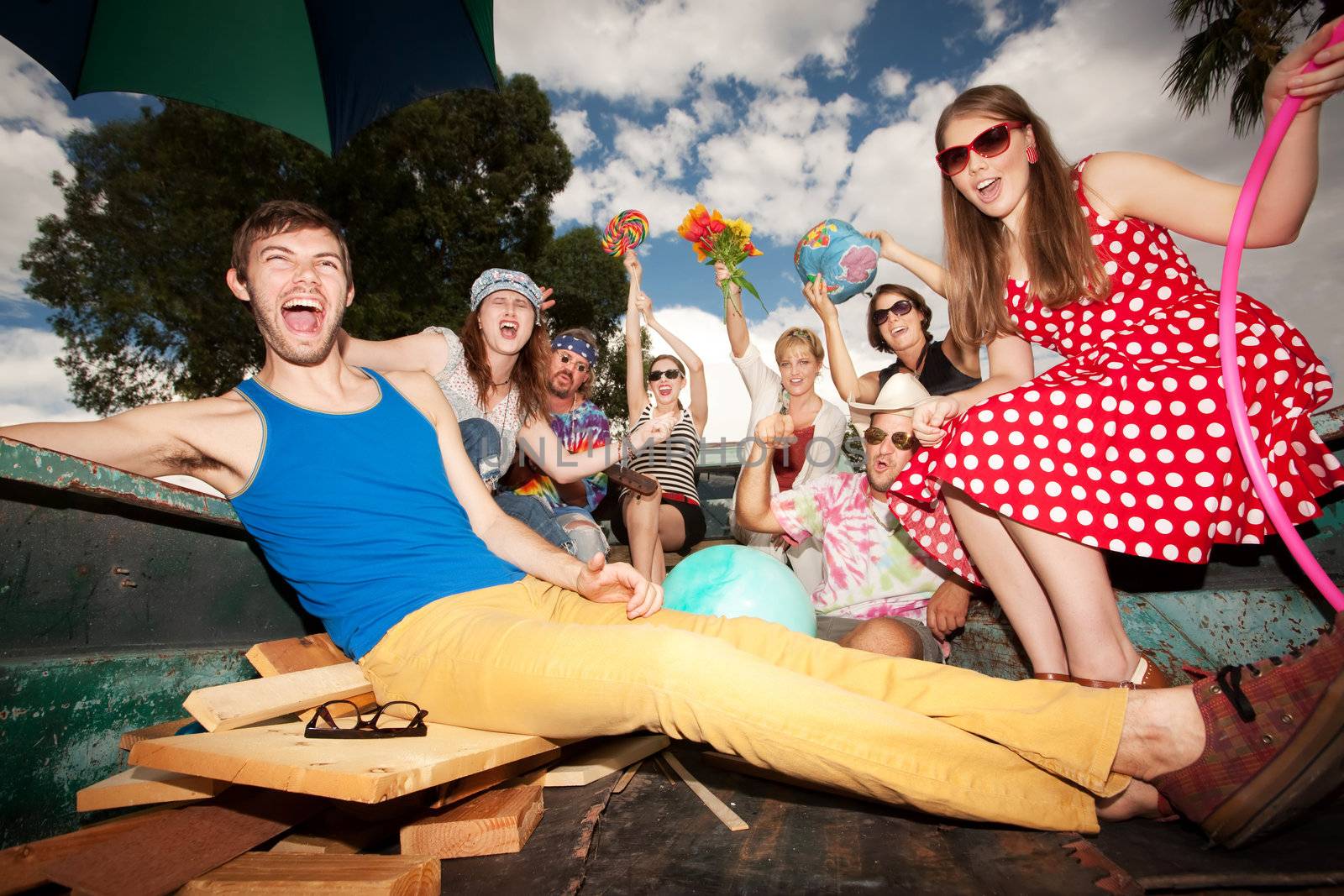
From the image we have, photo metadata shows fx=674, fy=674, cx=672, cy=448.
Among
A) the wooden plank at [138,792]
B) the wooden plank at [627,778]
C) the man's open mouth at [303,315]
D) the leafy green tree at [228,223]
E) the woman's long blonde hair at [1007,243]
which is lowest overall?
the wooden plank at [627,778]

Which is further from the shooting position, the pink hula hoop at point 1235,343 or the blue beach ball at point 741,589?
the blue beach ball at point 741,589

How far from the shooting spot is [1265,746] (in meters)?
1.31

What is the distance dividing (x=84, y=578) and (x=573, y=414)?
2846mm

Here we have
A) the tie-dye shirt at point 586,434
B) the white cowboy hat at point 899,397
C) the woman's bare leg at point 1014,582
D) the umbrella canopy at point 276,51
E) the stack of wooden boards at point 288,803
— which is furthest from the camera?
the tie-dye shirt at point 586,434

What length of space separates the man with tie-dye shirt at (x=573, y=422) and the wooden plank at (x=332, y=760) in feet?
7.09

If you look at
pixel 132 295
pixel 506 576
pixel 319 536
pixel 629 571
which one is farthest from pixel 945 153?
pixel 132 295

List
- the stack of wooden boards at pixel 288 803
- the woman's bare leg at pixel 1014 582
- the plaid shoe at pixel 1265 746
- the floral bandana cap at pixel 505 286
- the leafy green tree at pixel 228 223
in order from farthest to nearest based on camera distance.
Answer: the leafy green tree at pixel 228 223
the floral bandana cap at pixel 505 286
the woman's bare leg at pixel 1014 582
the stack of wooden boards at pixel 288 803
the plaid shoe at pixel 1265 746

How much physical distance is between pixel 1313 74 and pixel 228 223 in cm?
1600

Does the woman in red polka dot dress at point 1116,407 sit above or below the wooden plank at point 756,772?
above

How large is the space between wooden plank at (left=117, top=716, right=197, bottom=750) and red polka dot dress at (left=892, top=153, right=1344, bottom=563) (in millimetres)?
2312

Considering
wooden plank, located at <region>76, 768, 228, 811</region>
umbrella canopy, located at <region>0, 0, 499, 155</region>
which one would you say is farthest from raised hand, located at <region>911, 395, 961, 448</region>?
umbrella canopy, located at <region>0, 0, 499, 155</region>

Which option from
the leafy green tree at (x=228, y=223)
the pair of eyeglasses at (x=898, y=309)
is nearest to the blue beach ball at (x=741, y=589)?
the pair of eyeglasses at (x=898, y=309)

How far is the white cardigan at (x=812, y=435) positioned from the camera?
3.46 m

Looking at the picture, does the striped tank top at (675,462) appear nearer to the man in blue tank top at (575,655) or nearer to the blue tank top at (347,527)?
the man in blue tank top at (575,655)
